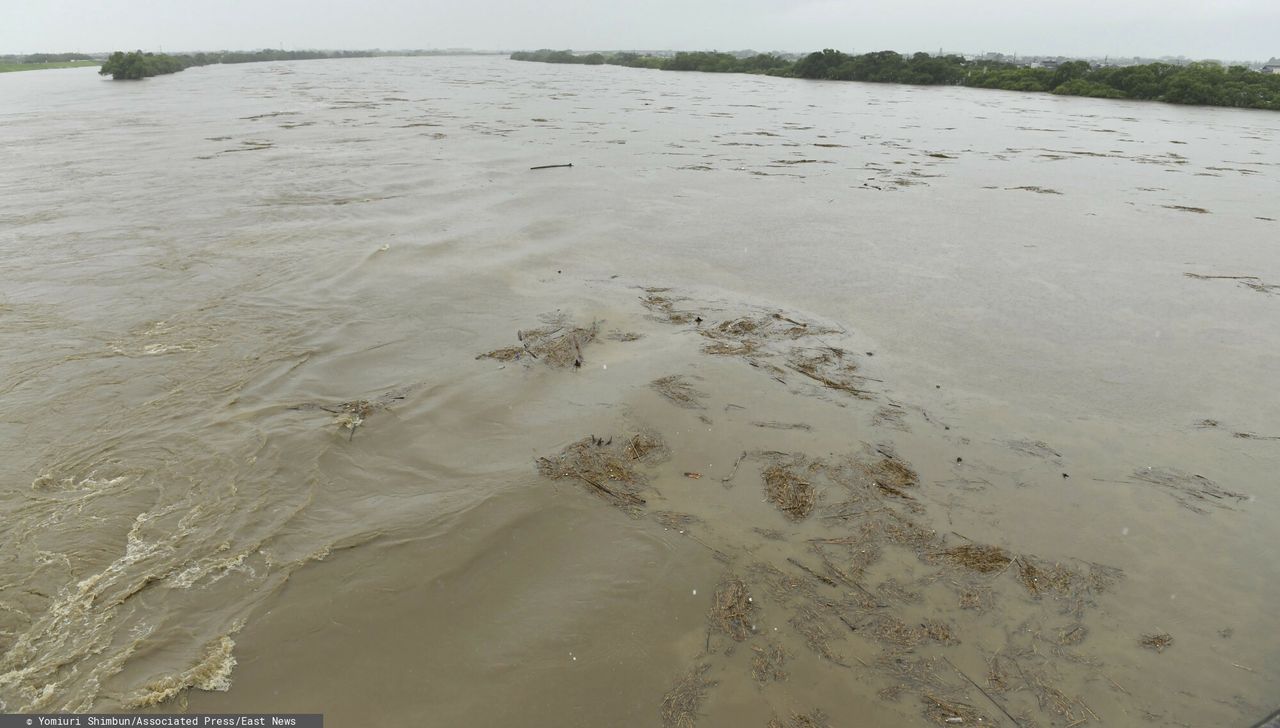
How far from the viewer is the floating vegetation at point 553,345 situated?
5.68m

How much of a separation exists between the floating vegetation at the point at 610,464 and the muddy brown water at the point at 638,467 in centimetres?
10

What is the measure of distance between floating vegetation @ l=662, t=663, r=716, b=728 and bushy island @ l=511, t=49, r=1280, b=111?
135 ft

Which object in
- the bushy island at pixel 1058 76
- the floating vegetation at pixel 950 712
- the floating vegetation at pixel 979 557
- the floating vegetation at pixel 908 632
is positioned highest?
the bushy island at pixel 1058 76

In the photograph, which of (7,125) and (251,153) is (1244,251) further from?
(7,125)

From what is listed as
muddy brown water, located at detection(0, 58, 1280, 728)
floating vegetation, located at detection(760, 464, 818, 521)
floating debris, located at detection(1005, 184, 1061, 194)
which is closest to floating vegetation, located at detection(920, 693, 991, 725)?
muddy brown water, located at detection(0, 58, 1280, 728)

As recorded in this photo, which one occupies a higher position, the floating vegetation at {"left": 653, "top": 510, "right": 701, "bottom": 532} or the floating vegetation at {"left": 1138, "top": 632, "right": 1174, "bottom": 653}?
the floating vegetation at {"left": 653, "top": 510, "right": 701, "bottom": 532}

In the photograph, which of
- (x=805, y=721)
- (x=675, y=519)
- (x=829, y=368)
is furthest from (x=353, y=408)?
(x=829, y=368)

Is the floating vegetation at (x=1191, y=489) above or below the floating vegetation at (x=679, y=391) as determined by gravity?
below

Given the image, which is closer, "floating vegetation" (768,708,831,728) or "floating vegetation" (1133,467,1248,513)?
"floating vegetation" (768,708,831,728)

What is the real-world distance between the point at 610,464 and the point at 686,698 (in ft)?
5.71

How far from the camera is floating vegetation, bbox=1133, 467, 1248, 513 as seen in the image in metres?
4.04

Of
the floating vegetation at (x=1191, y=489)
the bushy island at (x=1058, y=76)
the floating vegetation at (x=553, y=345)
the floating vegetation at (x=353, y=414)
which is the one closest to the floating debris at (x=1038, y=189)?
the floating vegetation at (x=1191, y=489)

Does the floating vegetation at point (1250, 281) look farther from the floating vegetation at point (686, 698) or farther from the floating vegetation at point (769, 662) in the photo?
the floating vegetation at point (686, 698)
